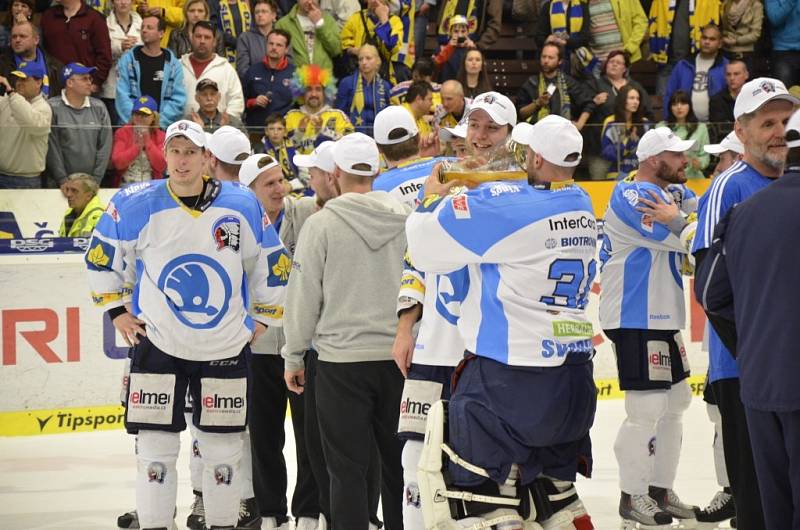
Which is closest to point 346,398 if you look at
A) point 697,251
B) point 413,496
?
point 413,496

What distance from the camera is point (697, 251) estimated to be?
4172mm

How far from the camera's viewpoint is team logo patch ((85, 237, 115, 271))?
5.14 meters

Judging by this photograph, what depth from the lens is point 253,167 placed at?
6008 millimetres

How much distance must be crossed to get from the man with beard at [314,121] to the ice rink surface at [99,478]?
250cm

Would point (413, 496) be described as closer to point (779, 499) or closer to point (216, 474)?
point (216, 474)

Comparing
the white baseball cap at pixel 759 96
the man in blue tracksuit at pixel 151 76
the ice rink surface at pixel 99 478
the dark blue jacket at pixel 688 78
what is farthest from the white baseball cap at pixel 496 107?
the dark blue jacket at pixel 688 78

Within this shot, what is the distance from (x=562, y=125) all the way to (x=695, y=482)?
3693 mm

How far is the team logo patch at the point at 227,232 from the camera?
515cm

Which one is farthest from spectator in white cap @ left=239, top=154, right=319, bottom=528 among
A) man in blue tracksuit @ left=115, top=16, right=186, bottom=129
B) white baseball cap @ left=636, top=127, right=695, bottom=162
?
man in blue tracksuit @ left=115, top=16, right=186, bottom=129

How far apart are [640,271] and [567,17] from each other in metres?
6.94

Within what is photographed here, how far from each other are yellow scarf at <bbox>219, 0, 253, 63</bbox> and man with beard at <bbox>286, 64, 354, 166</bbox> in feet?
3.79

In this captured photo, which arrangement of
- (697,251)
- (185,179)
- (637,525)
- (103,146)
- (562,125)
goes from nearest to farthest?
(562,125) < (697,251) < (185,179) < (637,525) < (103,146)

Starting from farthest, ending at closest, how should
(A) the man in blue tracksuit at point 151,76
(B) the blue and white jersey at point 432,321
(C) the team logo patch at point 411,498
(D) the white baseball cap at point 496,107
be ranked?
(A) the man in blue tracksuit at point 151,76 < (D) the white baseball cap at point 496,107 < (C) the team logo patch at point 411,498 < (B) the blue and white jersey at point 432,321

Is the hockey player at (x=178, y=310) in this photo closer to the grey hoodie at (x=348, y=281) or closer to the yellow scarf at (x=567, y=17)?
the grey hoodie at (x=348, y=281)
